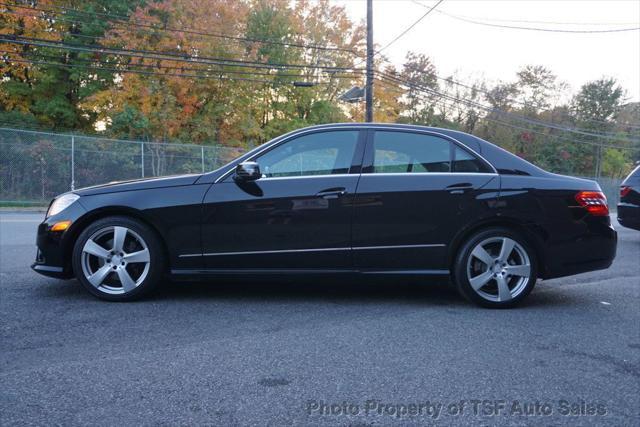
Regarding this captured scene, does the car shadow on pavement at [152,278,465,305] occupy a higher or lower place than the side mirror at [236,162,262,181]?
lower

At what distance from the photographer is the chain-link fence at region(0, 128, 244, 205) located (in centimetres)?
1800

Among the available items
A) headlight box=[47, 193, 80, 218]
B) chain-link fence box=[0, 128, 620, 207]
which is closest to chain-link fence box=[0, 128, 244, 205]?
chain-link fence box=[0, 128, 620, 207]

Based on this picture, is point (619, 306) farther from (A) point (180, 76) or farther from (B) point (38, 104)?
(B) point (38, 104)

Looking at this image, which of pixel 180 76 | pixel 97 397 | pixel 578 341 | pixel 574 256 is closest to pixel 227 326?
pixel 97 397

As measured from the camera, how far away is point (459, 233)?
4570 mm

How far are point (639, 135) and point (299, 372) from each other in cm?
7051

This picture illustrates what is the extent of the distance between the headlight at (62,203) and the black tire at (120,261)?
295 mm

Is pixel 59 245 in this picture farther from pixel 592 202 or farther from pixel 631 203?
pixel 631 203

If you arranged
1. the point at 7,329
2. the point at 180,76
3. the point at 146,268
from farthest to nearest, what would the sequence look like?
the point at 180,76 < the point at 146,268 < the point at 7,329

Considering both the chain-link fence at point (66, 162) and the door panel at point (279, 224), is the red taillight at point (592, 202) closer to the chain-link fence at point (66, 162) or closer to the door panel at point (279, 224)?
the door panel at point (279, 224)

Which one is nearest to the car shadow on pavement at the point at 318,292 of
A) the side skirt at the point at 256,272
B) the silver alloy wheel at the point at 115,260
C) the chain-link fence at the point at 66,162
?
the side skirt at the point at 256,272

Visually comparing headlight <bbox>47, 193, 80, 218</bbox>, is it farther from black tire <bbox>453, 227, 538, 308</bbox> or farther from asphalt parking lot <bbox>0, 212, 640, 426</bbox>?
black tire <bbox>453, 227, 538, 308</bbox>

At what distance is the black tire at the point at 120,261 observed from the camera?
4.50m

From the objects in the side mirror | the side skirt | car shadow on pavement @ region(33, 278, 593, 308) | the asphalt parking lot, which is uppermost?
the side mirror
